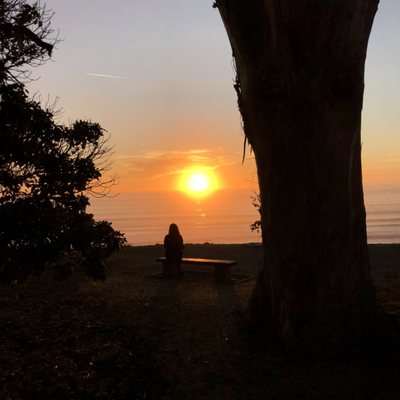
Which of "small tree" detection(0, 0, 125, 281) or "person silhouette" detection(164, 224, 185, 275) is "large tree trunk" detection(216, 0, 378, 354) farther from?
"person silhouette" detection(164, 224, 185, 275)

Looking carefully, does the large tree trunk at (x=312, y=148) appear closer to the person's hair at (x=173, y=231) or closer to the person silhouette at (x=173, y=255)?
the person silhouette at (x=173, y=255)

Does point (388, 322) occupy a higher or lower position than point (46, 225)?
lower

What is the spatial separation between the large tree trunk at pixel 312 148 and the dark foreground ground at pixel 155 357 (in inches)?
25.7

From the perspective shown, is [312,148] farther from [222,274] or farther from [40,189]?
[222,274]

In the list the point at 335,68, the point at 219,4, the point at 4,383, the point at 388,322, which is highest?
the point at 219,4

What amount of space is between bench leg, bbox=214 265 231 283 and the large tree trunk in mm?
7126

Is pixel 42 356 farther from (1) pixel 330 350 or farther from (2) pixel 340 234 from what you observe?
(2) pixel 340 234

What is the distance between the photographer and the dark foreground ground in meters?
5.23

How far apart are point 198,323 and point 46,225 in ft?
11.0

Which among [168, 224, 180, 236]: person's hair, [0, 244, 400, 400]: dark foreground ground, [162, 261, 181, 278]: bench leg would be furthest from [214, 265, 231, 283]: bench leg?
[0, 244, 400, 400]: dark foreground ground

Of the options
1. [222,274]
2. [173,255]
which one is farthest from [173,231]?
[222,274]

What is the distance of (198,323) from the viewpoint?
26.8 feet

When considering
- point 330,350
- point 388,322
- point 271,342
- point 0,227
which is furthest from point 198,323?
point 0,227

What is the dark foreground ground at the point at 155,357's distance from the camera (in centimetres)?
523
